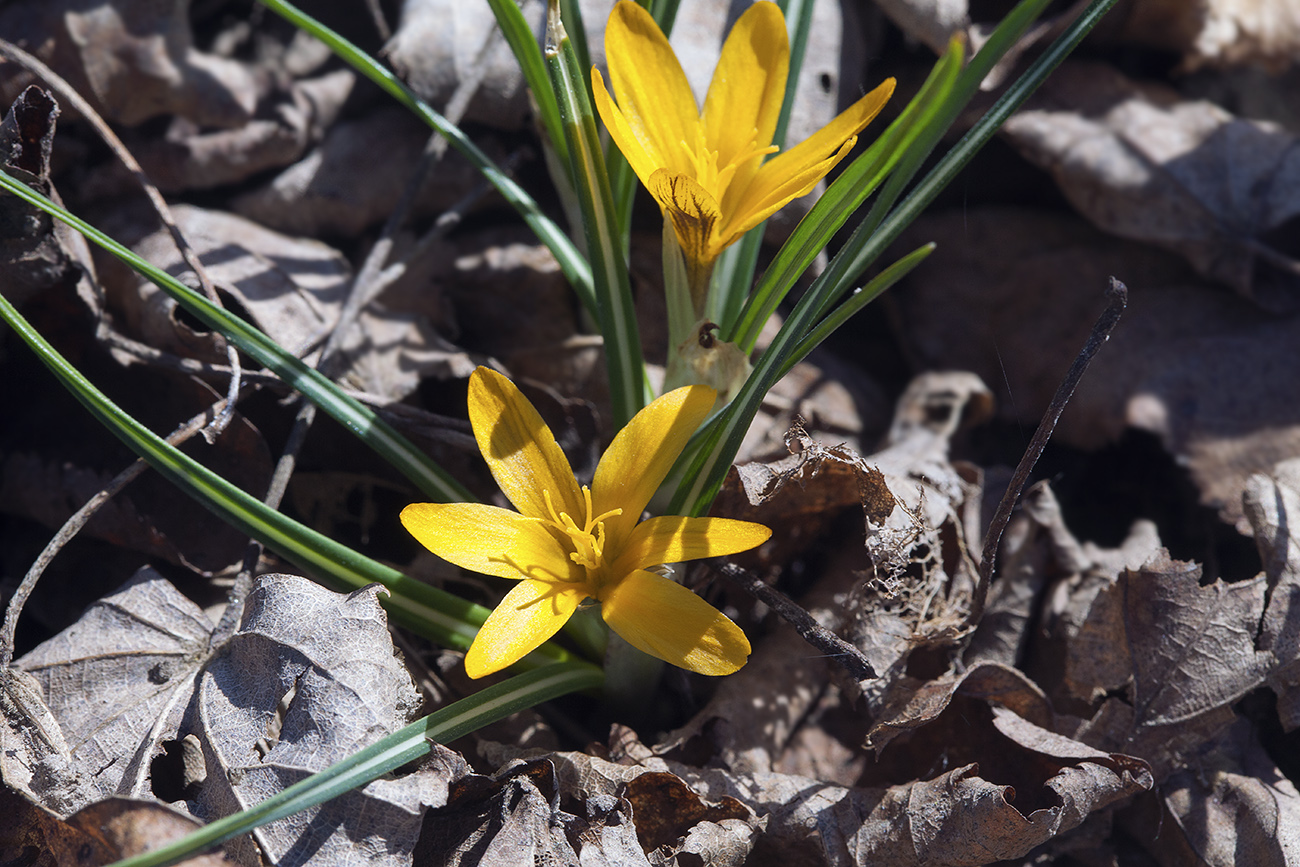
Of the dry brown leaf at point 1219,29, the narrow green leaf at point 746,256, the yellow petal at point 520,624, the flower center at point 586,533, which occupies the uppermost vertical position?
the dry brown leaf at point 1219,29

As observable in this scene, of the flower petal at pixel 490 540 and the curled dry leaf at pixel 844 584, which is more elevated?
the flower petal at pixel 490 540

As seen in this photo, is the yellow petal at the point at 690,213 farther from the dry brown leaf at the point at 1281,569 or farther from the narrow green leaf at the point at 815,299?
the dry brown leaf at the point at 1281,569

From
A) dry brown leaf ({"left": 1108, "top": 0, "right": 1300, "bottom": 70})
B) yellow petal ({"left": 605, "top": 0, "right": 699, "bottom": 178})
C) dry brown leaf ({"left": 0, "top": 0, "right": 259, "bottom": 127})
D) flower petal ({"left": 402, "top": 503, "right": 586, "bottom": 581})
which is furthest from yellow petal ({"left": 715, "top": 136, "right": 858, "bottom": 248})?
dry brown leaf ({"left": 1108, "top": 0, "right": 1300, "bottom": 70})

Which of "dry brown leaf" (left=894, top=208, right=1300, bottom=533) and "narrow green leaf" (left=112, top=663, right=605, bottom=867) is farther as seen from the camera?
"dry brown leaf" (left=894, top=208, right=1300, bottom=533)

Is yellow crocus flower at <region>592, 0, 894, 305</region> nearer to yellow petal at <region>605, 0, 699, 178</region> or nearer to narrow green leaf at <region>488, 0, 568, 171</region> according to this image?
yellow petal at <region>605, 0, 699, 178</region>

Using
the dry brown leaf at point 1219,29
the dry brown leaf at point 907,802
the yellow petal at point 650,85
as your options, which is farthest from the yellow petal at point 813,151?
the dry brown leaf at point 1219,29

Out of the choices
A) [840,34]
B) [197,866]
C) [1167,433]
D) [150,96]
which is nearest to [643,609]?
[197,866]

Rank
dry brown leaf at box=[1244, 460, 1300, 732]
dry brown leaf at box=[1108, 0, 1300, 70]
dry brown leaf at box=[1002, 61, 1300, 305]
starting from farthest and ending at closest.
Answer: dry brown leaf at box=[1108, 0, 1300, 70] < dry brown leaf at box=[1002, 61, 1300, 305] < dry brown leaf at box=[1244, 460, 1300, 732]
